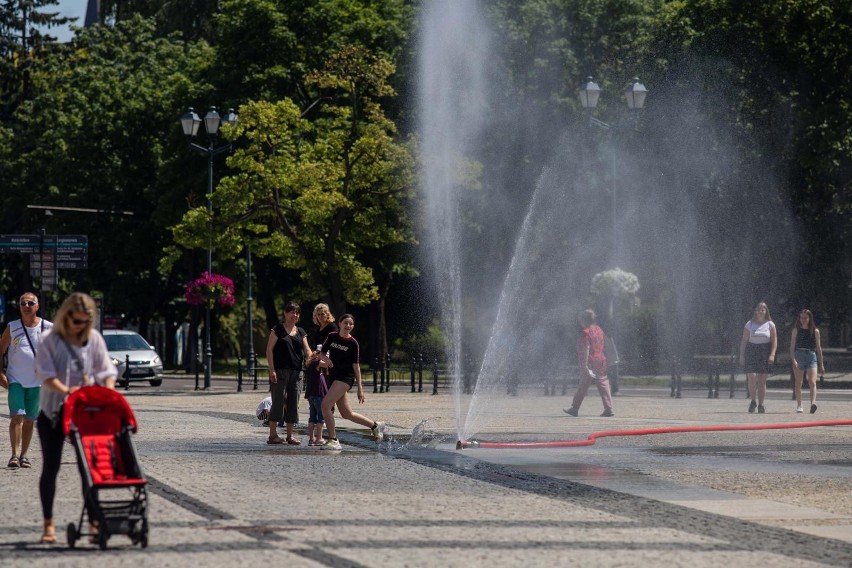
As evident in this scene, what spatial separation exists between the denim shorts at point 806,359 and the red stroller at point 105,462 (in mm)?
18429

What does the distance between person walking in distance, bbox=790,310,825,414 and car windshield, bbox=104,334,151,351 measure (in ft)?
84.3

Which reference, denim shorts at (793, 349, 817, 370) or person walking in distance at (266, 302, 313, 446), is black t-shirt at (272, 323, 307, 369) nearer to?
person walking in distance at (266, 302, 313, 446)

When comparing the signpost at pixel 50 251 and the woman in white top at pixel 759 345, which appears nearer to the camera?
the woman in white top at pixel 759 345

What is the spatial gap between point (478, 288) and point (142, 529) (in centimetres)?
4800

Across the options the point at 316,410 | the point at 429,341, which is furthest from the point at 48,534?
the point at 429,341

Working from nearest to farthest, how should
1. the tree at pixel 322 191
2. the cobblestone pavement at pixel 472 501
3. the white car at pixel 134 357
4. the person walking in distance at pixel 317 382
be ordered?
the cobblestone pavement at pixel 472 501
the person walking in distance at pixel 317 382
the tree at pixel 322 191
the white car at pixel 134 357

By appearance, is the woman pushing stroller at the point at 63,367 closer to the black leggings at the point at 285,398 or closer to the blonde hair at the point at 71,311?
the blonde hair at the point at 71,311

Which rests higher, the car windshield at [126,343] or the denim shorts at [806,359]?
the car windshield at [126,343]

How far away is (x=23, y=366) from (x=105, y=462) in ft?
20.2

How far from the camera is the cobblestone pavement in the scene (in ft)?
31.4

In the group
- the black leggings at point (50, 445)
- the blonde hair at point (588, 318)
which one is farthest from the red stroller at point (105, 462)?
the blonde hair at point (588, 318)

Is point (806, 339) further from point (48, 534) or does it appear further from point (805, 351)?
point (48, 534)

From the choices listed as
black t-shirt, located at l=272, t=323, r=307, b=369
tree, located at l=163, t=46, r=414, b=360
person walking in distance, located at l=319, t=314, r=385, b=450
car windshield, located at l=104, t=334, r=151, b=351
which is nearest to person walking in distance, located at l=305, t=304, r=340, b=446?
person walking in distance, located at l=319, t=314, r=385, b=450

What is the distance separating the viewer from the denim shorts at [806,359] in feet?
86.8
